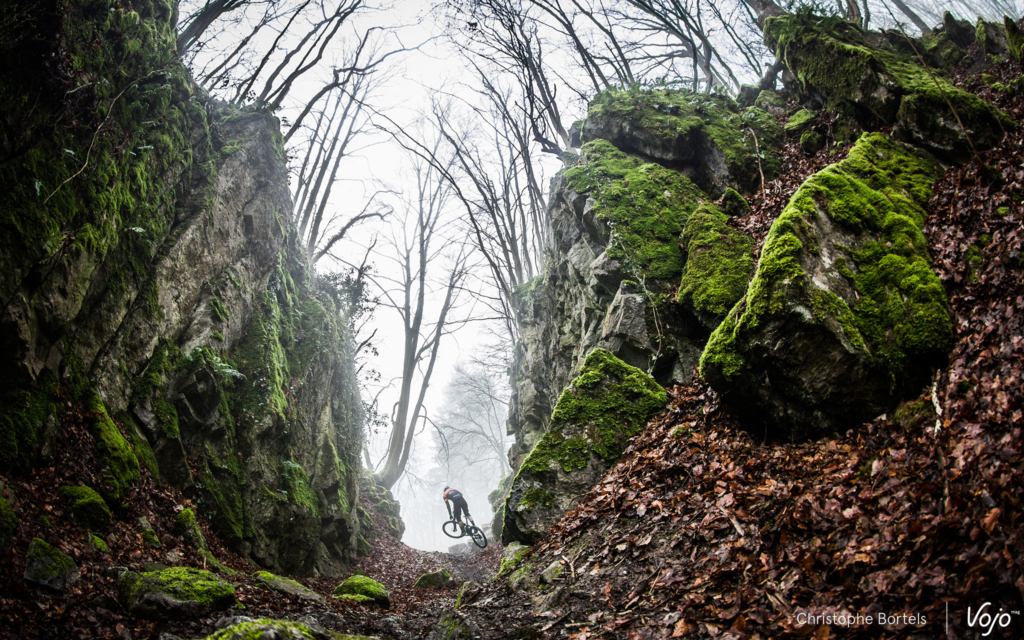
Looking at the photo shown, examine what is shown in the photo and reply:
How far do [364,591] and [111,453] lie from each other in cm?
387

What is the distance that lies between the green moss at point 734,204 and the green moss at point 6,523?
10.0 metres

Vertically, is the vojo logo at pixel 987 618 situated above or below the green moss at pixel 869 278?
below

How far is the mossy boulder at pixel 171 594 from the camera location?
375cm

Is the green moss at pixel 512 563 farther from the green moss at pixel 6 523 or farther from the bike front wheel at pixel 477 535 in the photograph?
the bike front wheel at pixel 477 535

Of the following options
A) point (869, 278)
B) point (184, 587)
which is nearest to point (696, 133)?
point (869, 278)

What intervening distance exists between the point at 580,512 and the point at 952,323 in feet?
13.1

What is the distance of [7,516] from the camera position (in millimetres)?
3723

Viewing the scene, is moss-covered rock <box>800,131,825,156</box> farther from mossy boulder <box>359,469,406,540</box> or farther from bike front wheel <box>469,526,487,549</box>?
mossy boulder <box>359,469,406,540</box>

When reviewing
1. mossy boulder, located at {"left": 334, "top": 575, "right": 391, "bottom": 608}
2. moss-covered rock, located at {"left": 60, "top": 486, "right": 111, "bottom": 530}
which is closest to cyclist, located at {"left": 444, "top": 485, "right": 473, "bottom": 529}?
mossy boulder, located at {"left": 334, "top": 575, "right": 391, "bottom": 608}

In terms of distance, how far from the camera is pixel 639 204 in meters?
9.34

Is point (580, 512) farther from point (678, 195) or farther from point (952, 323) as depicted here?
point (678, 195)

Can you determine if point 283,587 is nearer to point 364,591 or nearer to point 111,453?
point 364,591

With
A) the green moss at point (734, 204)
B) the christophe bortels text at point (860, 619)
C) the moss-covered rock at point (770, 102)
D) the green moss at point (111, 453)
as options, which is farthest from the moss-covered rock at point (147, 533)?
the moss-covered rock at point (770, 102)

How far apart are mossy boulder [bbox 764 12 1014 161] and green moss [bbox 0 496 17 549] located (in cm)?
904
